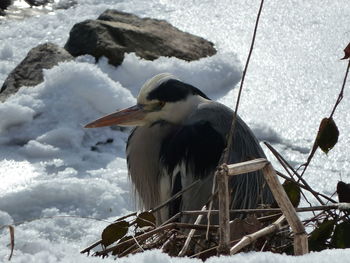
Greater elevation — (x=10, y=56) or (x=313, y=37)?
(x=313, y=37)

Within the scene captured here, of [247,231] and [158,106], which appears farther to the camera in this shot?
[158,106]

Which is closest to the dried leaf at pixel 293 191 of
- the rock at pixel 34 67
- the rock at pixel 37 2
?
the rock at pixel 34 67

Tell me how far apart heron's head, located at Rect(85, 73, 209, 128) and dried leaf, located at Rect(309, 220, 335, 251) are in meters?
1.17

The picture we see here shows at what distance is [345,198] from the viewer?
225cm

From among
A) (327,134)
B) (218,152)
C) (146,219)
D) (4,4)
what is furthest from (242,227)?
(4,4)

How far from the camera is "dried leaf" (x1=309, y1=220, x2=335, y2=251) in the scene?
6.81 feet

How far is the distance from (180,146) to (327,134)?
760mm

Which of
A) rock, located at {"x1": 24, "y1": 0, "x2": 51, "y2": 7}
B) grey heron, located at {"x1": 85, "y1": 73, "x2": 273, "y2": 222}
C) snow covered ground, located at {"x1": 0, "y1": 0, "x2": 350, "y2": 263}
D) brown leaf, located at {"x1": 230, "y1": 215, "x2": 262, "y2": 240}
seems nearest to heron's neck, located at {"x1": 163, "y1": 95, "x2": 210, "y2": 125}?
grey heron, located at {"x1": 85, "y1": 73, "x2": 273, "y2": 222}

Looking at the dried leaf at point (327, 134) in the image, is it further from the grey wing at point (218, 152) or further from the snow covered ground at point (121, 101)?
the snow covered ground at point (121, 101)

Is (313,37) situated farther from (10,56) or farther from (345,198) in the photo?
(345,198)

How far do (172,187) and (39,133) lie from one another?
1992 mm

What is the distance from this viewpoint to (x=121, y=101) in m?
5.09

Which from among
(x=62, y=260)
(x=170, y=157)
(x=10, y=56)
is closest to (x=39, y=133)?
(x=10, y=56)

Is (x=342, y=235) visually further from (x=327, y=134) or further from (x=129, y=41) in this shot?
(x=129, y=41)
